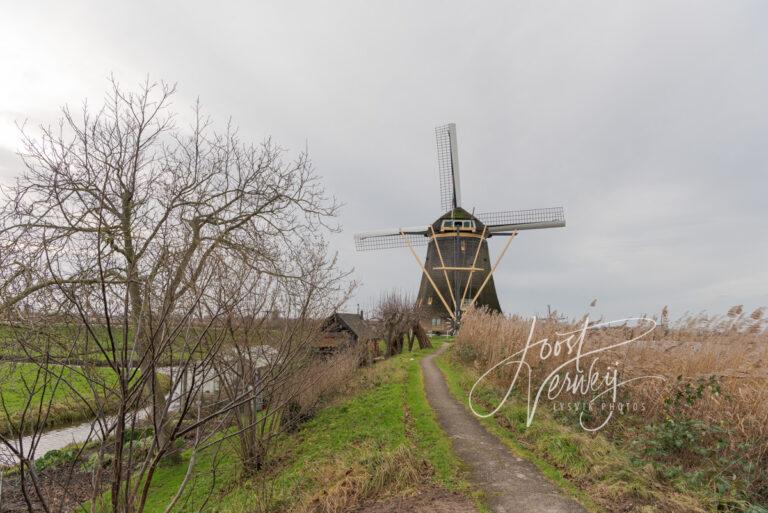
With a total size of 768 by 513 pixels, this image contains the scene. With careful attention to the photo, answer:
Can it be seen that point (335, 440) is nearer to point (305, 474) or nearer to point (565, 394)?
point (305, 474)

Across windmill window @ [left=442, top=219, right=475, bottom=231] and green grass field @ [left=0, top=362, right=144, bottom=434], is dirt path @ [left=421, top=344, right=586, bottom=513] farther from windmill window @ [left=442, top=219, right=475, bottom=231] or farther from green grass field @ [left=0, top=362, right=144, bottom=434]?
windmill window @ [left=442, top=219, right=475, bottom=231]

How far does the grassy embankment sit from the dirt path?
0.85ft

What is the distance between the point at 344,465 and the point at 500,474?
7.82 feet

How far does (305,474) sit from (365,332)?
13.8 meters

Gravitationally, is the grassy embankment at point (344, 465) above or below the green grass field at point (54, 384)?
below

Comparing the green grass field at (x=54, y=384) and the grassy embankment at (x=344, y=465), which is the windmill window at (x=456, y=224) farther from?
the green grass field at (x=54, y=384)

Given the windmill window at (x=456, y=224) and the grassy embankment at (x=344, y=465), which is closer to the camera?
the grassy embankment at (x=344, y=465)

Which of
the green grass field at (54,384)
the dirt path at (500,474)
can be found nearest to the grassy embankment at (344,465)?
the dirt path at (500,474)

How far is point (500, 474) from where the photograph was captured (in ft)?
20.3

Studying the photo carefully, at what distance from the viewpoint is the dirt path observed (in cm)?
523

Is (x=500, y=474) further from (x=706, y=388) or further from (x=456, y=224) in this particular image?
(x=456, y=224)

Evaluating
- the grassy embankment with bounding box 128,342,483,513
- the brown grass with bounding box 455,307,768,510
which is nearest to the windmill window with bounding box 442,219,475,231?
the grassy embankment with bounding box 128,342,483,513

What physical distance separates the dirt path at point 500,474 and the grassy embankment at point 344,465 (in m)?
0.26

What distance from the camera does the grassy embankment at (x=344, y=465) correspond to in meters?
6.00
